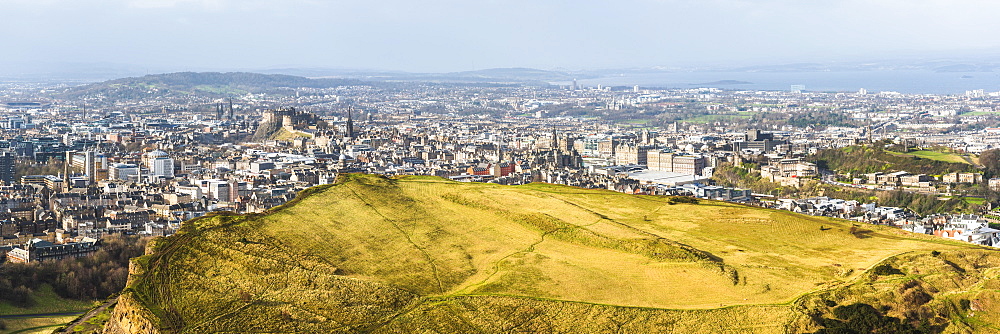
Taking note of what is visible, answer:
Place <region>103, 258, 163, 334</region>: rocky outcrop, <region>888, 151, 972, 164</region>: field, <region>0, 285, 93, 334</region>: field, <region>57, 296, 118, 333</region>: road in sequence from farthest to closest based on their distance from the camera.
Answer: <region>888, 151, 972, 164</region>: field, <region>0, 285, 93, 334</region>: field, <region>57, 296, 118, 333</region>: road, <region>103, 258, 163, 334</region>: rocky outcrop

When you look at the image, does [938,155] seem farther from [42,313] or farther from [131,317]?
[131,317]

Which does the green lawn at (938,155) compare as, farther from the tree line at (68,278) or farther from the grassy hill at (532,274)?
the tree line at (68,278)

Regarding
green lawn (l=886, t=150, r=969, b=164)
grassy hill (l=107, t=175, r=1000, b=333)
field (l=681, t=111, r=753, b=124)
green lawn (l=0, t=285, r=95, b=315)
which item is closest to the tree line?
green lawn (l=0, t=285, r=95, b=315)

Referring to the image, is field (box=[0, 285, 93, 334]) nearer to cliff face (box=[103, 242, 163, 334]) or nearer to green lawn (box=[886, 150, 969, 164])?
cliff face (box=[103, 242, 163, 334])

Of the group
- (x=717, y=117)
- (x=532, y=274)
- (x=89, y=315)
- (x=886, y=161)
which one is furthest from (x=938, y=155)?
(x=717, y=117)

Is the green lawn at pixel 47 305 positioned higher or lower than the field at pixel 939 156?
lower

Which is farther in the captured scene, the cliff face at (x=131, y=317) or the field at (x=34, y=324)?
the field at (x=34, y=324)

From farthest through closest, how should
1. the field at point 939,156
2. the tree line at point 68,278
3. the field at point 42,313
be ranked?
the field at point 939,156, the tree line at point 68,278, the field at point 42,313

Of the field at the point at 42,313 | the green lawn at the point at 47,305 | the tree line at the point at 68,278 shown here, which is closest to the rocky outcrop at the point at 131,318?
the field at the point at 42,313

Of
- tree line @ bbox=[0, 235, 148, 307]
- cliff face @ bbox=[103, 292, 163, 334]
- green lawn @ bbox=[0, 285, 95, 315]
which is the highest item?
cliff face @ bbox=[103, 292, 163, 334]
